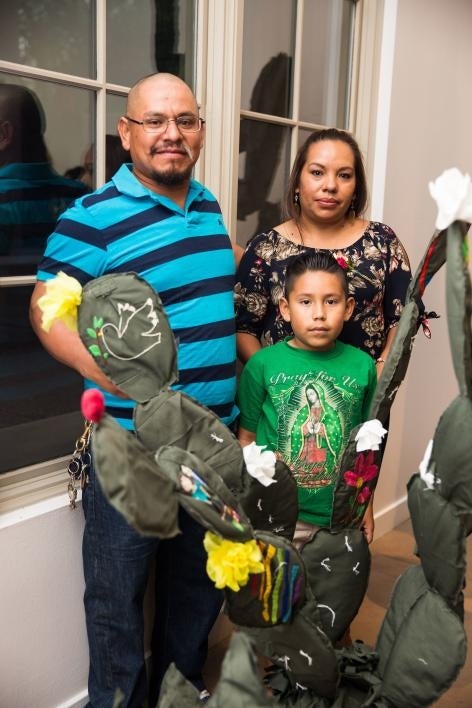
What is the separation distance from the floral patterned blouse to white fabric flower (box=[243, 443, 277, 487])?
26.9 inches

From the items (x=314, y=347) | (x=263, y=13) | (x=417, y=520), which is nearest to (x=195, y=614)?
(x=314, y=347)

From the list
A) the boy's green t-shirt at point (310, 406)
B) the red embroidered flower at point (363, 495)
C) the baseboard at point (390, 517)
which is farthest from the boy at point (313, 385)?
the baseboard at point (390, 517)

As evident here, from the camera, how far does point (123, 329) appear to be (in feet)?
3.64

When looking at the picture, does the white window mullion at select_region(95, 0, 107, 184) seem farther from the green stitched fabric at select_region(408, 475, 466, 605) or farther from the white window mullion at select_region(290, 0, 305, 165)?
the green stitched fabric at select_region(408, 475, 466, 605)

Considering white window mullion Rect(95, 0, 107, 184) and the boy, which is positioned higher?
white window mullion Rect(95, 0, 107, 184)

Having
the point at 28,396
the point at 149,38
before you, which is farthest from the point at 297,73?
the point at 28,396

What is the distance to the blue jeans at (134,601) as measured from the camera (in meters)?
1.64

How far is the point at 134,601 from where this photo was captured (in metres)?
1.67

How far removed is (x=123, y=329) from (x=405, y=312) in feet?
1.52

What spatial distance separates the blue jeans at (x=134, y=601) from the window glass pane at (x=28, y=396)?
21 cm

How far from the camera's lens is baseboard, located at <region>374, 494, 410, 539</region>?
9.95ft

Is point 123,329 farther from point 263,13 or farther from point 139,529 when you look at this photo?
point 263,13

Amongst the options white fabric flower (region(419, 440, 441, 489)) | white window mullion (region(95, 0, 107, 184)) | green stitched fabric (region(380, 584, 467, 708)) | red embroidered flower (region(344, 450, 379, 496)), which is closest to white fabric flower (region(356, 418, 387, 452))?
red embroidered flower (region(344, 450, 379, 496))

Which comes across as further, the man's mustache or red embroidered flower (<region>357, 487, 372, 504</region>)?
the man's mustache
